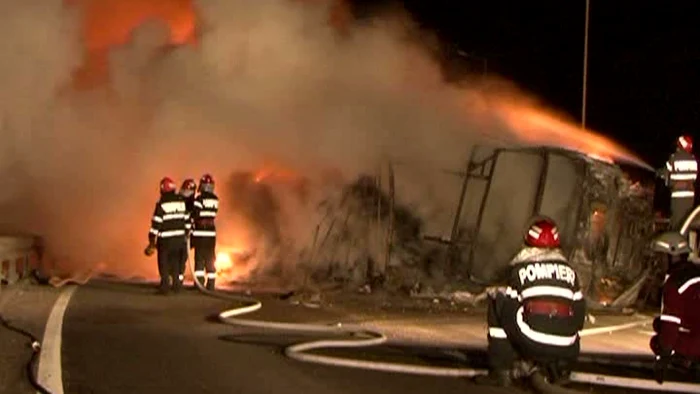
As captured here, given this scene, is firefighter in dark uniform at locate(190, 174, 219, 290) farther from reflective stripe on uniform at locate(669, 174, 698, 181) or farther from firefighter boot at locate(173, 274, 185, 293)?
reflective stripe on uniform at locate(669, 174, 698, 181)

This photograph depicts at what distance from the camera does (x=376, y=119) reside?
16.8 m

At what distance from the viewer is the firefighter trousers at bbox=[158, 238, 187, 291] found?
1532 centimetres

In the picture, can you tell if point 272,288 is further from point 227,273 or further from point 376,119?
point 376,119

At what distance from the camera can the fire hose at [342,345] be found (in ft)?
27.7

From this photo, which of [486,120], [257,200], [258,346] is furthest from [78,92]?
[258,346]

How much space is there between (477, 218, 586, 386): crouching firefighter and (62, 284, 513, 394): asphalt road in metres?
0.35

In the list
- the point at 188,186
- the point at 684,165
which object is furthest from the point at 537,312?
the point at 188,186

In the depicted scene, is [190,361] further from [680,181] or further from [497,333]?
[680,181]

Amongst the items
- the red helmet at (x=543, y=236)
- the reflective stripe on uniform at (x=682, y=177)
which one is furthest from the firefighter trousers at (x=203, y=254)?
the red helmet at (x=543, y=236)

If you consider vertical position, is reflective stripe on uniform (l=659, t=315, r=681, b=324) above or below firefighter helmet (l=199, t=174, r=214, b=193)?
below

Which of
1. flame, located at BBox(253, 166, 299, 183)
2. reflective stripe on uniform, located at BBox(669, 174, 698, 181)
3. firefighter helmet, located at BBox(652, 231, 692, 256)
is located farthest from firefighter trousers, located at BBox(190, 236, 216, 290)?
Answer: firefighter helmet, located at BBox(652, 231, 692, 256)

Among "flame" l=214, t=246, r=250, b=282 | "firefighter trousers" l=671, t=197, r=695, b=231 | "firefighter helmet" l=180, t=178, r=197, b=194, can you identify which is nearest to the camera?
"firefighter trousers" l=671, t=197, r=695, b=231

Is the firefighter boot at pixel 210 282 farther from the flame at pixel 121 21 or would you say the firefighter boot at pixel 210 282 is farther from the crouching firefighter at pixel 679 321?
the crouching firefighter at pixel 679 321

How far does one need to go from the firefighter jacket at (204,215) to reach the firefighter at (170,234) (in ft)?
0.91
